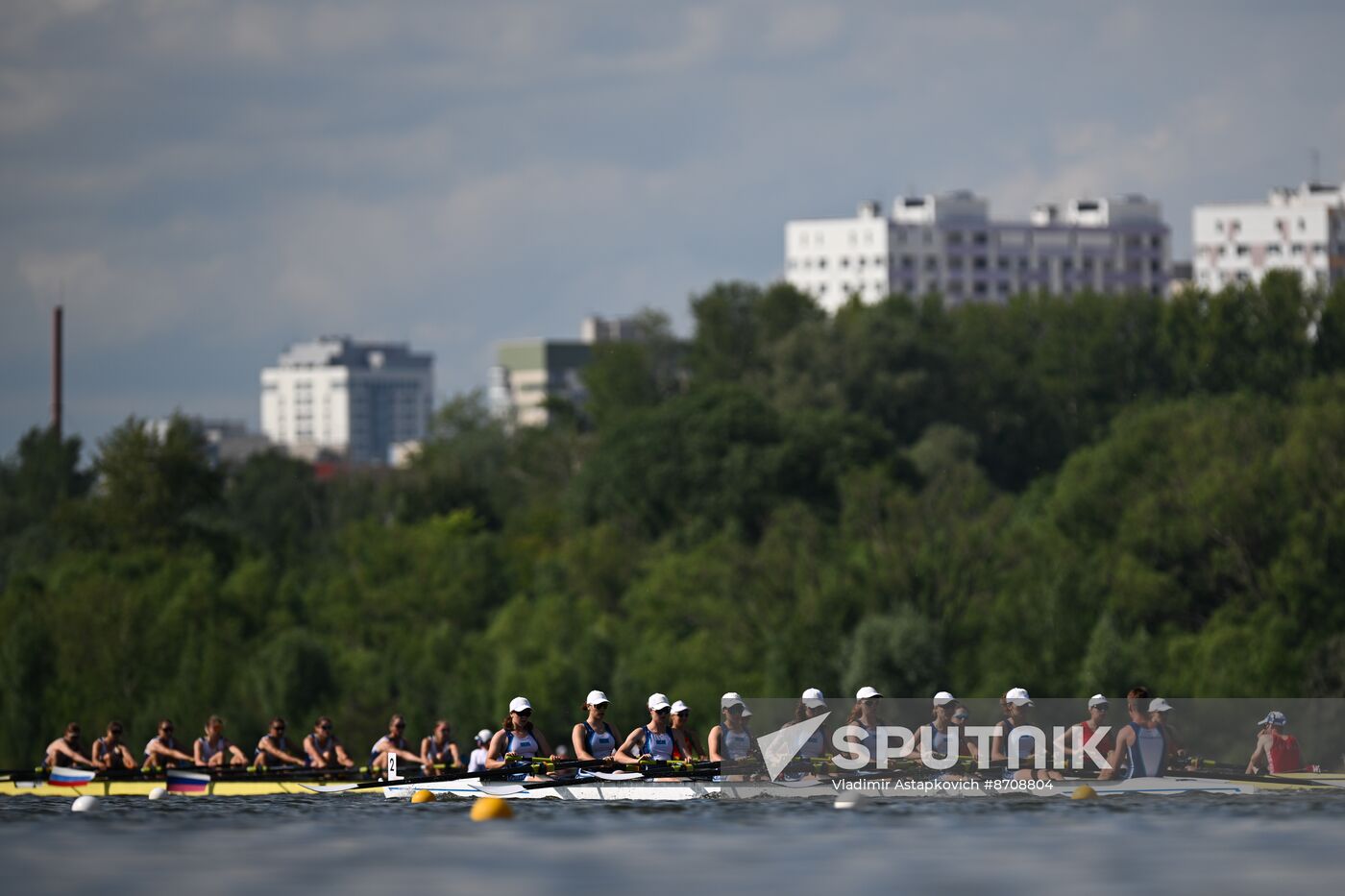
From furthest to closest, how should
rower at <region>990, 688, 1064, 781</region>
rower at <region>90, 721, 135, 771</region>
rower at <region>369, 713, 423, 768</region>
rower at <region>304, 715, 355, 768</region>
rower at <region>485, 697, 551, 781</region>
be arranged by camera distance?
1. rower at <region>90, 721, 135, 771</region>
2. rower at <region>304, 715, 355, 768</region>
3. rower at <region>369, 713, 423, 768</region>
4. rower at <region>485, 697, 551, 781</region>
5. rower at <region>990, 688, 1064, 781</region>

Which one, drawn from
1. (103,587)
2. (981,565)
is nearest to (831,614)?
(981,565)

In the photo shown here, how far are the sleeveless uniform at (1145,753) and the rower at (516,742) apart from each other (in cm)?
680

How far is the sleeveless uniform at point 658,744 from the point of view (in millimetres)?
27906

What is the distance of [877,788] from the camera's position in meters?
27.5

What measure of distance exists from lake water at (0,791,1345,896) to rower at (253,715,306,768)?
485cm

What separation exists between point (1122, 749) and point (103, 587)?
1912 inches

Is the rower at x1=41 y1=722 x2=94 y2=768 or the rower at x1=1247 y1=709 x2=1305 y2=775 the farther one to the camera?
the rower at x1=41 y1=722 x2=94 y2=768

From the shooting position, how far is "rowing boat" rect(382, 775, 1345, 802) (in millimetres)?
27109

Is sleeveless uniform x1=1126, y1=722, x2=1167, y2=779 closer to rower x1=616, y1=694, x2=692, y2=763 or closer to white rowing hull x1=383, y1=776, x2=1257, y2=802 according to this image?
white rowing hull x1=383, y1=776, x2=1257, y2=802

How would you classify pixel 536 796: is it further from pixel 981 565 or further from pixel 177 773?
pixel 981 565

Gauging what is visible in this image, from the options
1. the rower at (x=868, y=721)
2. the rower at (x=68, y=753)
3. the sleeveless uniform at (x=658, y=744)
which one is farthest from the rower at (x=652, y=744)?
the rower at (x=68, y=753)

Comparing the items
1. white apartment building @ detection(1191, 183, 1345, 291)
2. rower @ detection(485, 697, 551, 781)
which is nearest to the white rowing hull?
rower @ detection(485, 697, 551, 781)

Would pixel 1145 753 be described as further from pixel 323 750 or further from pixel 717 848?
pixel 323 750

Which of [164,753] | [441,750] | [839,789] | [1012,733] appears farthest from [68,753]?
[1012,733]
